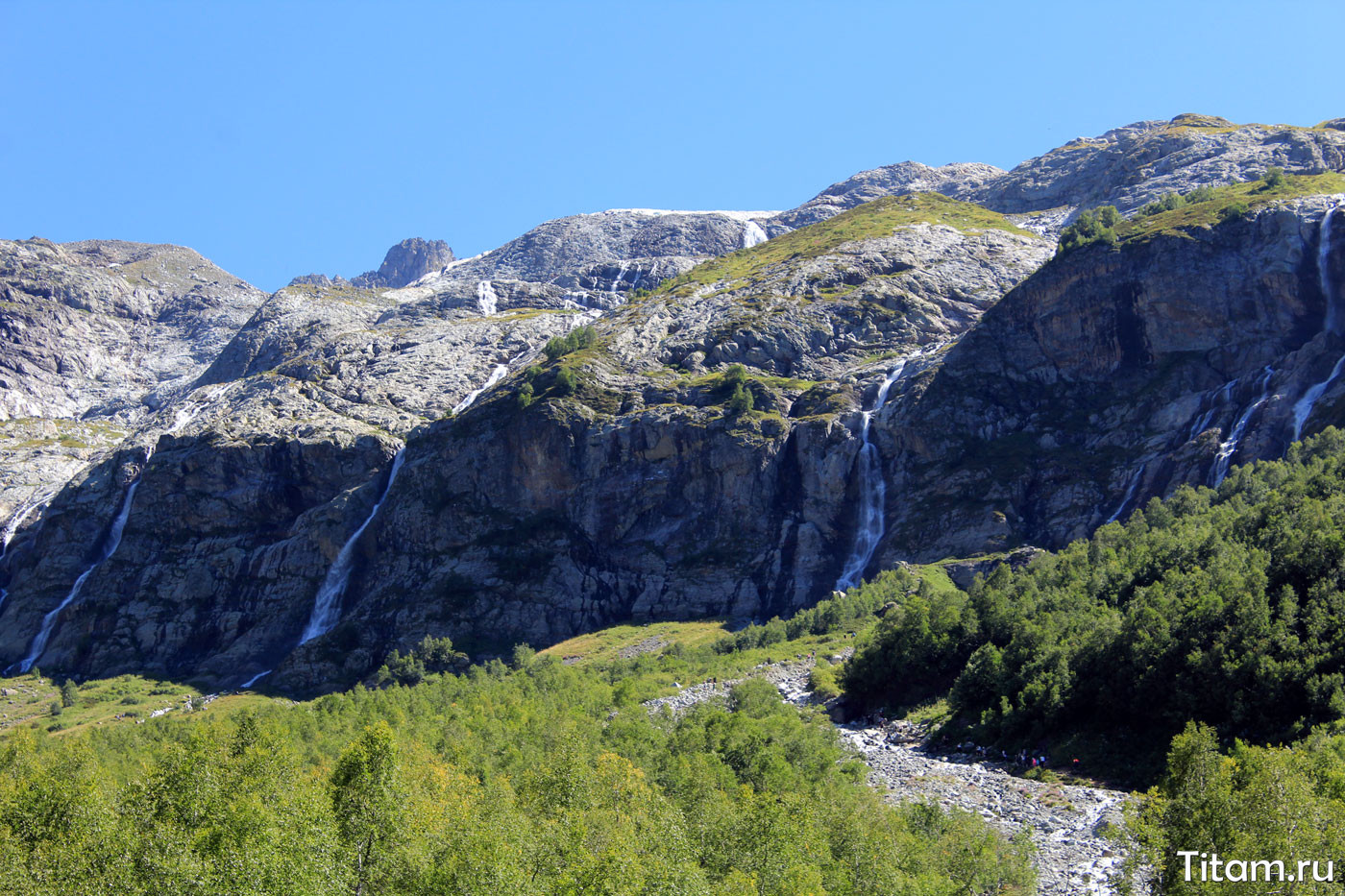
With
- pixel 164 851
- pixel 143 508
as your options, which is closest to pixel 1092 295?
pixel 164 851

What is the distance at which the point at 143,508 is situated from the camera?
6796 inches

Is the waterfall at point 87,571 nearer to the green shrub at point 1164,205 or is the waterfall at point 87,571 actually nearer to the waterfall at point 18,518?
the waterfall at point 18,518

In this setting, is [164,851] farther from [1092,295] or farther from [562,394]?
[1092,295]

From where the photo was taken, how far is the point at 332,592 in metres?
157

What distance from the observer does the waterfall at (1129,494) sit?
123312mm

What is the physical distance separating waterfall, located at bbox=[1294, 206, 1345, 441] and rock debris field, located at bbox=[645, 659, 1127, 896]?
232 feet

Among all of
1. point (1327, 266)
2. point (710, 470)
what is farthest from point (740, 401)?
point (1327, 266)

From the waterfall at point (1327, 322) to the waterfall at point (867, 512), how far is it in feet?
172

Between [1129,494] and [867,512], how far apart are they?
3517 cm

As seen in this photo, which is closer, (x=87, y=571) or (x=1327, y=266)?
(x=1327, y=266)

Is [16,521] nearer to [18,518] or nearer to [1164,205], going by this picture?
[18,518]

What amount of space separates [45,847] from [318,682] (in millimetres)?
100747

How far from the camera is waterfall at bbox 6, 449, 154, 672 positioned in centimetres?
15738

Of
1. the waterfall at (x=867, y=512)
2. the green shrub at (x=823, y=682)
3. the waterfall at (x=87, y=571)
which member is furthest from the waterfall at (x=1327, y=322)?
the waterfall at (x=87, y=571)
